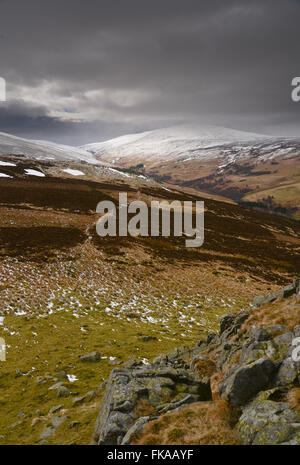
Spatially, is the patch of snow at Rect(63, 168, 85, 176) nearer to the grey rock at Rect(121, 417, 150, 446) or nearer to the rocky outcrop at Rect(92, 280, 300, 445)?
the rocky outcrop at Rect(92, 280, 300, 445)

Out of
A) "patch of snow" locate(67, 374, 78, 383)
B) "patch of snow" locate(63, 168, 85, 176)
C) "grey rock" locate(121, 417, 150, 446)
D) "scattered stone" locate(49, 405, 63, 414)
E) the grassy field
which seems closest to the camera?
"grey rock" locate(121, 417, 150, 446)

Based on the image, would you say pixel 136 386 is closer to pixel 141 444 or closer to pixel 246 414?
pixel 141 444

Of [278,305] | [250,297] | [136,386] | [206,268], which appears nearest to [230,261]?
[206,268]

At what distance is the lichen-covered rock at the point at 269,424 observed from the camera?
Answer: 21.9ft

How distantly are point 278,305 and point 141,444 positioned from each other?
10.2 m

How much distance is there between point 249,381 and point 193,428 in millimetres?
2532

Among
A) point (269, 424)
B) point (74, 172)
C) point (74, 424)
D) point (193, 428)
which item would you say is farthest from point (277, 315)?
point (74, 172)

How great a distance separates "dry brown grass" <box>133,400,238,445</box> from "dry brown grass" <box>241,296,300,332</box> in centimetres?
498

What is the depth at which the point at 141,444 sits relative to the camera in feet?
24.4

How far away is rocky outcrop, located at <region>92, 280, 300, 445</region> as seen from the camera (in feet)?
23.3

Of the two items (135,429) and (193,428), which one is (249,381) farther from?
(135,429)

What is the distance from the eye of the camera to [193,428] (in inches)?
304

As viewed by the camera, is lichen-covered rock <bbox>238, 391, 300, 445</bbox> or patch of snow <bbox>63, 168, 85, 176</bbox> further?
patch of snow <bbox>63, 168, 85, 176</bbox>

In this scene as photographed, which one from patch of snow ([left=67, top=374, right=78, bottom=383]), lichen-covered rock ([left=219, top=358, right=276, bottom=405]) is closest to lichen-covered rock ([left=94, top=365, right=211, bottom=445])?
lichen-covered rock ([left=219, top=358, right=276, bottom=405])
